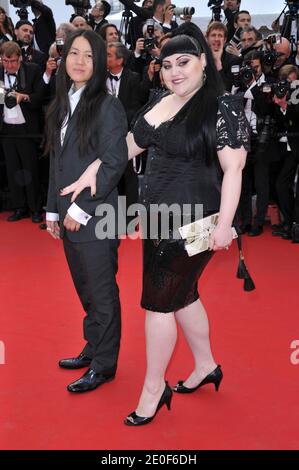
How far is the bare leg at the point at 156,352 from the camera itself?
2375 mm

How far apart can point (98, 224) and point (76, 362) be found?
70 centimetres

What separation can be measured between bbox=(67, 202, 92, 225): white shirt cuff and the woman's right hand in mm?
69

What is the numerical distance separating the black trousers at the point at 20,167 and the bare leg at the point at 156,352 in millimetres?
3672

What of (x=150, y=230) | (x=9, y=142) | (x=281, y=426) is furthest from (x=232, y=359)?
(x=9, y=142)

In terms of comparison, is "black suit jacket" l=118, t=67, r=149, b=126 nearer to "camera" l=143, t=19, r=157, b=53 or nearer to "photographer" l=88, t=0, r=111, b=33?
"camera" l=143, t=19, r=157, b=53

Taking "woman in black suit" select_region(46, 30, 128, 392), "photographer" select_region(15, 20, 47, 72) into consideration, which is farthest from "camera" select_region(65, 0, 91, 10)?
"woman in black suit" select_region(46, 30, 128, 392)

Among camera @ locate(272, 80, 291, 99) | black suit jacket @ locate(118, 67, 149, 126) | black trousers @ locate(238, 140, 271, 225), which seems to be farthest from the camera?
black suit jacket @ locate(118, 67, 149, 126)

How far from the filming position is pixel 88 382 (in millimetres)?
2723

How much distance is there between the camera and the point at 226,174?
2201mm

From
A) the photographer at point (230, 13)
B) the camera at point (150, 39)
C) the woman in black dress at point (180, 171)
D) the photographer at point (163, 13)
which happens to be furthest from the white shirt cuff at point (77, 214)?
the photographer at point (230, 13)

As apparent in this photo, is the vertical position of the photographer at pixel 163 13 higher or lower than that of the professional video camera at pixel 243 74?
higher

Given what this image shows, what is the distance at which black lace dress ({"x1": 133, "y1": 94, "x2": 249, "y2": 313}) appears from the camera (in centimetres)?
223

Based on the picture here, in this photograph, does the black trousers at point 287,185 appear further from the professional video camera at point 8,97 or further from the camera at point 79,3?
the camera at point 79,3

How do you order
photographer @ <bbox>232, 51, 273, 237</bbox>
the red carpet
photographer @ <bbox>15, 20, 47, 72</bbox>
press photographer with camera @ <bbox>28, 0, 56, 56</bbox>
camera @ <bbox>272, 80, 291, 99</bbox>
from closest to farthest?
the red carpet → camera @ <bbox>272, 80, 291, 99</bbox> → photographer @ <bbox>232, 51, 273, 237</bbox> → photographer @ <bbox>15, 20, 47, 72</bbox> → press photographer with camera @ <bbox>28, 0, 56, 56</bbox>
